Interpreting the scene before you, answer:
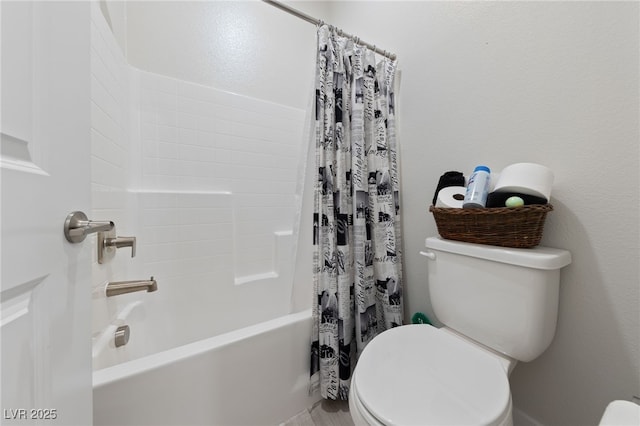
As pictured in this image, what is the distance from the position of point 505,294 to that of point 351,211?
63cm

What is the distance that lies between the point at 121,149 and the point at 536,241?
175 cm

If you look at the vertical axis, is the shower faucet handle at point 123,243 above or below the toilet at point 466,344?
above

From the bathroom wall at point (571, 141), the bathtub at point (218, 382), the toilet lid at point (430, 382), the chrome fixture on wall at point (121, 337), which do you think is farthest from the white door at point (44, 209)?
the bathroom wall at point (571, 141)

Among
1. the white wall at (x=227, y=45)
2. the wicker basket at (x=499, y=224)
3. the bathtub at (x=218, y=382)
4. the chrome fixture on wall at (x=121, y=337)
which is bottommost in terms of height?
the bathtub at (x=218, y=382)

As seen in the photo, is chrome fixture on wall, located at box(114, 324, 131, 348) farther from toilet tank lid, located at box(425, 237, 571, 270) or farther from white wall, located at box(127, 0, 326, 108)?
white wall, located at box(127, 0, 326, 108)

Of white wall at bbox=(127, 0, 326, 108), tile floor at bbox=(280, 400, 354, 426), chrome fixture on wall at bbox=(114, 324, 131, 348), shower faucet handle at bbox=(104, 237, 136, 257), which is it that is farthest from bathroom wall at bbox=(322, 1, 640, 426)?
chrome fixture on wall at bbox=(114, 324, 131, 348)

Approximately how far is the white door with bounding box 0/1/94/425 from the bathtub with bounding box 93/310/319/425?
260mm

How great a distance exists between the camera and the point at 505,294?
2.49 feet

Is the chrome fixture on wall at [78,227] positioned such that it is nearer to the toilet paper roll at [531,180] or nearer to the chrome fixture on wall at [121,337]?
the chrome fixture on wall at [121,337]

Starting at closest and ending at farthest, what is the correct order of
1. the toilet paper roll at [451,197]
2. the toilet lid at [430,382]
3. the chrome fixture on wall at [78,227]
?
the chrome fixture on wall at [78,227] < the toilet lid at [430,382] < the toilet paper roll at [451,197]

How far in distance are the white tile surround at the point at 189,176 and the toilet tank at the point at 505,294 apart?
3.82ft

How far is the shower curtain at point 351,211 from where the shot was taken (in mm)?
1051

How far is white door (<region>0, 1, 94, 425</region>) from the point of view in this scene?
0.31m

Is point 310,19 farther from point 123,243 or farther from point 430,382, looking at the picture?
point 430,382
